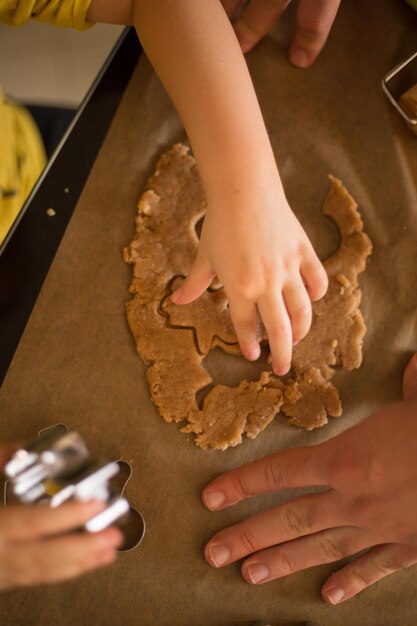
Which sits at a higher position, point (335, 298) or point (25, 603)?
point (335, 298)

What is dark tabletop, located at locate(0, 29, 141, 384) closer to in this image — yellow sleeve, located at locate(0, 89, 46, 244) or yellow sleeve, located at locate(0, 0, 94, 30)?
yellow sleeve, located at locate(0, 89, 46, 244)

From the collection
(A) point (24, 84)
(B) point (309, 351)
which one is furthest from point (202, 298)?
(A) point (24, 84)

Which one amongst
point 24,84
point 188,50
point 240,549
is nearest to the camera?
point 188,50

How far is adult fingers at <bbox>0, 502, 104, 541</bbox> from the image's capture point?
0.71 m

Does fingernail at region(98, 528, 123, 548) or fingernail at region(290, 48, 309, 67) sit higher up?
fingernail at region(290, 48, 309, 67)

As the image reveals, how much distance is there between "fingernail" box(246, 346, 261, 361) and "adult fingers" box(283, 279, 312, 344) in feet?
0.23

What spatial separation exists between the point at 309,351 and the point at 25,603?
1.67 ft

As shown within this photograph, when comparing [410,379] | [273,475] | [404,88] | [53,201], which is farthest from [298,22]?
[273,475]

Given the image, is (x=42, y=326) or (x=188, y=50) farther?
(x=42, y=326)

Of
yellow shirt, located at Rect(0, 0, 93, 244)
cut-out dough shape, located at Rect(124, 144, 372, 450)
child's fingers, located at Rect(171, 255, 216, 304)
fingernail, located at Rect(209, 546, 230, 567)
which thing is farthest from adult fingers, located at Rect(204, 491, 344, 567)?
yellow shirt, located at Rect(0, 0, 93, 244)

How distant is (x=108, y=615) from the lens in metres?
0.89

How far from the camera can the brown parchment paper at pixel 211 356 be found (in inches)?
35.8

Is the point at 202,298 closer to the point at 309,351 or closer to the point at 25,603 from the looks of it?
the point at 309,351

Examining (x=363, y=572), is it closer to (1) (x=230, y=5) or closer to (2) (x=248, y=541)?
(2) (x=248, y=541)
